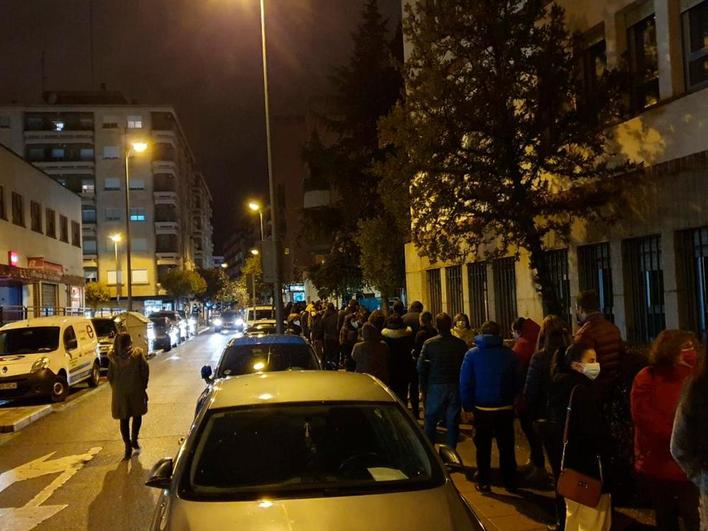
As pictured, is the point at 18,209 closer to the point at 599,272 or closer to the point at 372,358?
the point at 372,358

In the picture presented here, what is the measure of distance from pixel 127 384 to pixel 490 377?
514cm

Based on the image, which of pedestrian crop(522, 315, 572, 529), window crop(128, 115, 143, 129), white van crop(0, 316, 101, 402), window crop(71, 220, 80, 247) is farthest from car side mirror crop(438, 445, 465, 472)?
window crop(128, 115, 143, 129)

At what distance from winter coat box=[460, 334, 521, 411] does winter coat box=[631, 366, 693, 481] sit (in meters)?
2.52

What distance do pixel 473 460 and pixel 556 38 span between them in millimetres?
5936

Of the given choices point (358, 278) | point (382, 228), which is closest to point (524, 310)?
point (382, 228)

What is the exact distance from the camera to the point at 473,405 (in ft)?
22.0

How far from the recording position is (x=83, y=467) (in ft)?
28.9

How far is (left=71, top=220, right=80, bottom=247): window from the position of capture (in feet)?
134

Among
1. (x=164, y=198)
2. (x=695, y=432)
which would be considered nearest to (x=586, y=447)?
(x=695, y=432)

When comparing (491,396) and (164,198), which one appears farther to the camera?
(164,198)

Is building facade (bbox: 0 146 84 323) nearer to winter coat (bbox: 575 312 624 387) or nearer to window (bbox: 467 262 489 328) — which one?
window (bbox: 467 262 489 328)

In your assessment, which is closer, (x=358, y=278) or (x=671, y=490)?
(x=671, y=490)

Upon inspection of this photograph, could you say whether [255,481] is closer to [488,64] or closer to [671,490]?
[671,490]

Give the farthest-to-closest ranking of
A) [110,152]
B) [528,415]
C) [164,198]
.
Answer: [164,198], [110,152], [528,415]
